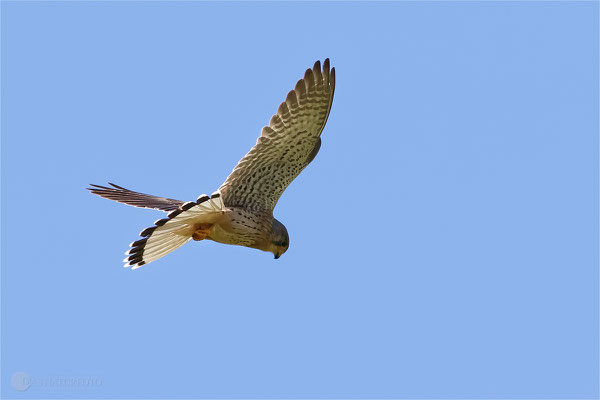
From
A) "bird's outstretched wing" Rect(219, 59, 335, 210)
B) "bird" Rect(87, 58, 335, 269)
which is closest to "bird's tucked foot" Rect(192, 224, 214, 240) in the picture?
"bird" Rect(87, 58, 335, 269)

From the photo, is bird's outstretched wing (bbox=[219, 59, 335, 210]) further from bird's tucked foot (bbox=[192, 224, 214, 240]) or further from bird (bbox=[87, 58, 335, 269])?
bird's tucked foot (bbox=[192, 224, 214, 240])

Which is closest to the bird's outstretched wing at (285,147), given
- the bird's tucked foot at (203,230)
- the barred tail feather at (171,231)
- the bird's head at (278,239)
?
the bird's head at (278,239)

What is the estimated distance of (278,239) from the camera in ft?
29.3

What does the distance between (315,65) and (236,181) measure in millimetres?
1382

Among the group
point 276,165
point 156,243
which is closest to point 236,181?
point 276,165

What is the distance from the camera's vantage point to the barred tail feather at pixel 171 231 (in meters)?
7.90

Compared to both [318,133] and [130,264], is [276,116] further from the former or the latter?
[130,264]

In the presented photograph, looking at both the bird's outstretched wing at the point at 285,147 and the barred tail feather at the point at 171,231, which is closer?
the barred tail feather at the point at 171,231

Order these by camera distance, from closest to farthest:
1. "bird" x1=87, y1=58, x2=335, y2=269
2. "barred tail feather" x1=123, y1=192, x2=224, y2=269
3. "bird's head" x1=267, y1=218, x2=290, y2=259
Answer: "barred tail feather" x1=123, y1=192, x2=224, y2=269
"bird" x1=87, y1=58, x2=335, y2=269
"bird's head" x1=267, y1=218, x2=290, y2=259

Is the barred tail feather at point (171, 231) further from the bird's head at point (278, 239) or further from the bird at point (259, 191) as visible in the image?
the bird's head at point (278, 239)

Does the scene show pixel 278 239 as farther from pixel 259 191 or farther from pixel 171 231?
pixel 171 231

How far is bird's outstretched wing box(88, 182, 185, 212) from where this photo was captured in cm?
829

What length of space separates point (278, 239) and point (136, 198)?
147 cm

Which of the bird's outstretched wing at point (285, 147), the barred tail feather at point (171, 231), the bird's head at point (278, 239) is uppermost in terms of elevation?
the bird's outstretched wing at point (285, 147)
